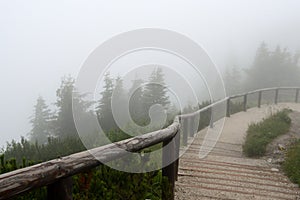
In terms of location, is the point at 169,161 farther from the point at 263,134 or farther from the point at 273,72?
the point at 273,72

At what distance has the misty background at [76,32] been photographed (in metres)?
121

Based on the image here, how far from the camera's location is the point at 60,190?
196 cm

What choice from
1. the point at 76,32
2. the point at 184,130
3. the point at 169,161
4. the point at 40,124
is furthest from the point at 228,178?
the point at 76,32

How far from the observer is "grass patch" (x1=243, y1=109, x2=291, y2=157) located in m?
7.66

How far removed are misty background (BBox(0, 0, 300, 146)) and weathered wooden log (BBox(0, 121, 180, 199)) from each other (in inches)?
3873

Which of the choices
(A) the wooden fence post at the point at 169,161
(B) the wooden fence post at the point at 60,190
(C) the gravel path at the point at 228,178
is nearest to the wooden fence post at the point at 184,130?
(C) the gravel path at the point at 228,178

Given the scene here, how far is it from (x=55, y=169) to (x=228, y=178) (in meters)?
4.02

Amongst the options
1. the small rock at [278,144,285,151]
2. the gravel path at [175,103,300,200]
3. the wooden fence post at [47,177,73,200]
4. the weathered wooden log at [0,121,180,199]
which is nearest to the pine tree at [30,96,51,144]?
the gravel path at [175,103,300,200]

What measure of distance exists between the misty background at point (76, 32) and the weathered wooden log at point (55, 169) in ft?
323

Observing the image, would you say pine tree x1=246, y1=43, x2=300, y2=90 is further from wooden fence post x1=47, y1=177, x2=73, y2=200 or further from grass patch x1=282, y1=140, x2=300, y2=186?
wooden fence post x1=47, y1=177, x2=73, y2=200

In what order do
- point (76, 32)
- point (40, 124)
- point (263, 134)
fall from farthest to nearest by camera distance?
point (76, 32) → point (40, 124) → point (263, 134)

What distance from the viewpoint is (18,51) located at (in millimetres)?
164250

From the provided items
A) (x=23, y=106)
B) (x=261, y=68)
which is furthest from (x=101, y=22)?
(x=261, y=68)

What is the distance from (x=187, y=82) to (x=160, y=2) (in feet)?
385
